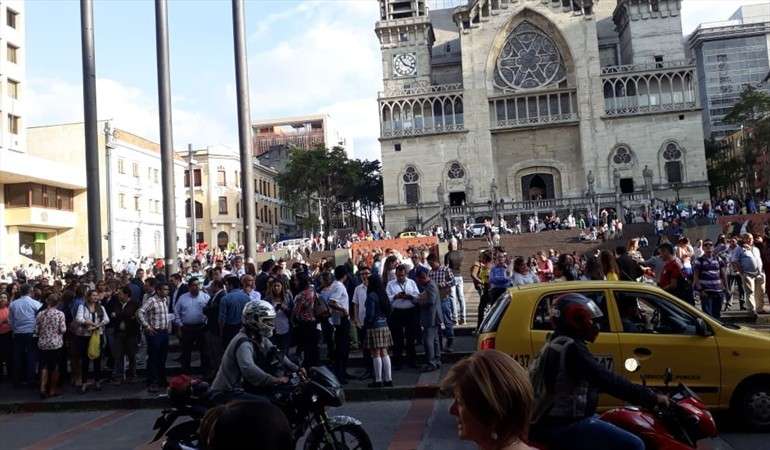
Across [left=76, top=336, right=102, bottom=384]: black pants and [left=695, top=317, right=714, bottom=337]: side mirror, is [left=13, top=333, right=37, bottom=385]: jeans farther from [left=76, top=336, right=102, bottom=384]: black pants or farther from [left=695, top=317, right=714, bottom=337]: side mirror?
[left=695, top=317, right=714, bottom=337]: side mirror

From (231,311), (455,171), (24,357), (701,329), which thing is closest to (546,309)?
(701,329)

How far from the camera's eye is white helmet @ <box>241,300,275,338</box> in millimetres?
5207

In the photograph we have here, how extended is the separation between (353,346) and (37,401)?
18.2ft

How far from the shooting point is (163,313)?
10984 millimetres

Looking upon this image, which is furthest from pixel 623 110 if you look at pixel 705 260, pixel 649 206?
pixel 705 260

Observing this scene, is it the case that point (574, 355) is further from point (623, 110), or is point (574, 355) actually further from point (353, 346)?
point (623, 110)

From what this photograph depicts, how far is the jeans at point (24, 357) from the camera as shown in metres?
11.5

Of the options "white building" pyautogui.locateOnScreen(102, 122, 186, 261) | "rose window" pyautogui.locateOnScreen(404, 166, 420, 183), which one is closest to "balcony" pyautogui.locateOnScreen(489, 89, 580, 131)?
"rose window" pyautogui.locateOnScreen(404, 166, 420, 183)

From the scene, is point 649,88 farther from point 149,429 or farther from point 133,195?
point 149,429

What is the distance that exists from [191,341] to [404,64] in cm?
5227

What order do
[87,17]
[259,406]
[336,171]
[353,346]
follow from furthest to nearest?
[336,171] < [87,17] < [353,346] < [259,406]

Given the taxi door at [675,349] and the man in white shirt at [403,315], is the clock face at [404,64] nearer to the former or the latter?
the man in white shirt at [403,315]

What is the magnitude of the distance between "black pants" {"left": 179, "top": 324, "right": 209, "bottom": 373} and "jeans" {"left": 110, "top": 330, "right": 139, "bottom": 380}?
0.91 meters

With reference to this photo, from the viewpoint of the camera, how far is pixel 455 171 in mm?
57500
